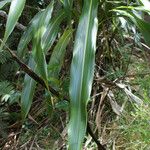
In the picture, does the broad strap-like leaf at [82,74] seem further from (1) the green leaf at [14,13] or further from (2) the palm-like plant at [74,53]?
(1) the green leaf at [14,13]

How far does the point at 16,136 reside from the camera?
1.70 meters

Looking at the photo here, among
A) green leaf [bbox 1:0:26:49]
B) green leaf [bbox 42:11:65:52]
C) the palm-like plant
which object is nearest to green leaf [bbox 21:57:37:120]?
the palm-like plant

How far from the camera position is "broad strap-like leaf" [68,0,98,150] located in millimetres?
927

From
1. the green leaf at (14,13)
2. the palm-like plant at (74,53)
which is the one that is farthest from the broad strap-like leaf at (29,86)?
the green leaf at (14,13)

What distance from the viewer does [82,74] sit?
1.01 meters

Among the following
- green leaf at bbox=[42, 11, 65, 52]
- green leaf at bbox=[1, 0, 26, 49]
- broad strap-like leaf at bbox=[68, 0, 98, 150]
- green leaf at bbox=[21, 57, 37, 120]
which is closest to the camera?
broad strap-like leaf at bbox=[68, 0, 98, 150]

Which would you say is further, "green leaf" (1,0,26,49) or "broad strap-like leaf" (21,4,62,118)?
"broad strap-like leaf" (21,4,62,118)

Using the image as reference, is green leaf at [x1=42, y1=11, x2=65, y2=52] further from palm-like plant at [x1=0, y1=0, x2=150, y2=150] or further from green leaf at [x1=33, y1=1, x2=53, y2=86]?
green leaf at [x1=33, y1=1, x2=53, y2=86]

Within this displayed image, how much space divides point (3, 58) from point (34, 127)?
370 millimetres

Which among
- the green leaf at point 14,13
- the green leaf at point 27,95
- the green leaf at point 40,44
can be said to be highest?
the green leaf at point 14,13

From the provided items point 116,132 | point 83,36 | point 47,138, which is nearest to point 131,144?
point 116,132

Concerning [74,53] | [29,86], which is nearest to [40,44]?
[74,53]

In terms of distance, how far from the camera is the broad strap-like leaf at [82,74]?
36.5 inches

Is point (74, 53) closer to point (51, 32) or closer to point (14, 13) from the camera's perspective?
point (14, 13)
